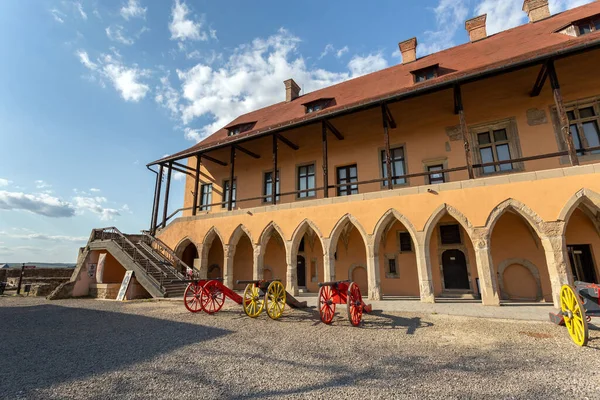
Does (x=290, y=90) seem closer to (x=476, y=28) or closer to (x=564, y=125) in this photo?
(x=476, y=28)

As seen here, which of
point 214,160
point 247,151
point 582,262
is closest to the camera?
point 582,262

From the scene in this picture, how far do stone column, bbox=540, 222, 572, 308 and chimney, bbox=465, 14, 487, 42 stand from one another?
11865 mm

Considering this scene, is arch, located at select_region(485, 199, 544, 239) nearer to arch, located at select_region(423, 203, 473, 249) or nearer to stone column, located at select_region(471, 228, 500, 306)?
stone column, located at select_region(471, 228, 500, 306)

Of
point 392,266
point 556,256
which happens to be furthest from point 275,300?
point 556,256

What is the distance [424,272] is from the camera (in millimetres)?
9180

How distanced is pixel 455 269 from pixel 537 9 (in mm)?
13555

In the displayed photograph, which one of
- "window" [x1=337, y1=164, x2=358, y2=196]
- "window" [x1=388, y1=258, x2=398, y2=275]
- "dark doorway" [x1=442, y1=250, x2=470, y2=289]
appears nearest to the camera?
"dark doorway" [x1=442, y1=250, x2=470, y2=289]

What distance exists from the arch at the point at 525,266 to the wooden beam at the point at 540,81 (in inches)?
240

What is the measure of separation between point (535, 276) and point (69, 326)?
1393cm

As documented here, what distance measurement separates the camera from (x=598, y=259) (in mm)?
9203

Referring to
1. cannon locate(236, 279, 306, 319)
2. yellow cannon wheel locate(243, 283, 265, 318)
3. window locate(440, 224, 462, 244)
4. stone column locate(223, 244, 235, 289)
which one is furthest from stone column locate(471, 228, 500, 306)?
stone column locate(223, 244, 235, 289)

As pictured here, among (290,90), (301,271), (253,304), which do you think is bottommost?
(253,304)

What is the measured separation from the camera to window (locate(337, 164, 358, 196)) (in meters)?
13.5

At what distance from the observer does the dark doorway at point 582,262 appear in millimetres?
9398
